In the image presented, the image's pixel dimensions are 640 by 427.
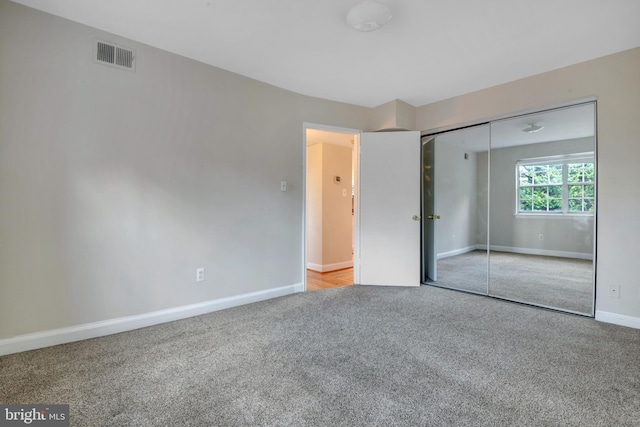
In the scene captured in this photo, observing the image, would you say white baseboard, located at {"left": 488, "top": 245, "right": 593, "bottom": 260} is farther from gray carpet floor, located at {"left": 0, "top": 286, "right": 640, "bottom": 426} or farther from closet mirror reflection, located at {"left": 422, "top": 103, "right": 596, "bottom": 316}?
gray carpet floor, located at {"left": 0, "top": 286, "right": 640, "bottom": 426}

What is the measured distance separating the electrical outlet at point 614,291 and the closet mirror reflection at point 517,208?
15 centimetres

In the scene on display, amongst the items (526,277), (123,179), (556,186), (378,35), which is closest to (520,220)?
(556,186)

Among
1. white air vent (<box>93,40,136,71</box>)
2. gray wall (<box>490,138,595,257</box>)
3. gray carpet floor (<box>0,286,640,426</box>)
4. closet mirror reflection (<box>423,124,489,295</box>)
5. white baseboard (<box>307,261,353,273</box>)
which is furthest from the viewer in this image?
white baseboard (<box>307,261,353,273</box>)

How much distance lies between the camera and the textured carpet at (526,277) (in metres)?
3.12

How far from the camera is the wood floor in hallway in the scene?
4.14 meters

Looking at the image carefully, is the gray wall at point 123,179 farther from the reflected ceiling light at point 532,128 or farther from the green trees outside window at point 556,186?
the green trees outside window at point 556,186

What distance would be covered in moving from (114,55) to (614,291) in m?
5.05

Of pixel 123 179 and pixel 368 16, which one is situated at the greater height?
pixel 368 16

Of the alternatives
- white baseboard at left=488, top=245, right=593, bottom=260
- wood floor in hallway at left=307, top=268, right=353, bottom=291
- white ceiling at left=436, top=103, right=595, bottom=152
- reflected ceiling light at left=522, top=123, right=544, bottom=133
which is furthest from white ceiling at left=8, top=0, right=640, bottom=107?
wood floor in hallway at left=307, top=268, right=353, bottom=291

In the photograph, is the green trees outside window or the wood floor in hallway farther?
the wood floor in hallway

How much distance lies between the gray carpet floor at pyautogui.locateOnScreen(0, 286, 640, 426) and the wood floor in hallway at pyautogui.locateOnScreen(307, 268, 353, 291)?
1.28 meters

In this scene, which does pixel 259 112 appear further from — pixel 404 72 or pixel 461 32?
pixel 461 32

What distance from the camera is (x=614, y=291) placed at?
2.73 meters

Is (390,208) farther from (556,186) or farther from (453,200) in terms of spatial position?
(556,186)
